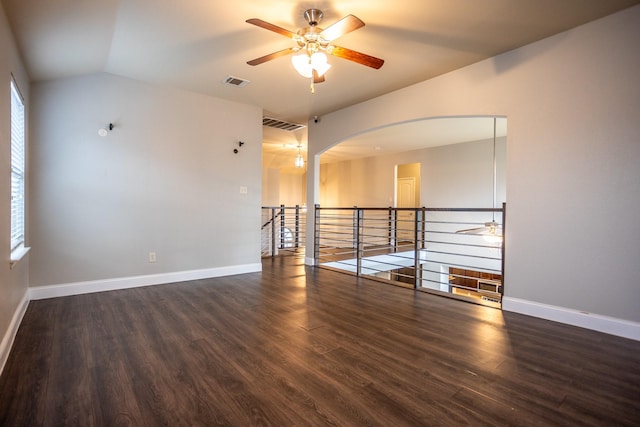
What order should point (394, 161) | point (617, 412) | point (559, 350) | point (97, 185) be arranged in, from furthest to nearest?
point (394, 161), point (97, 185), point (559, 350), point (617, 412)

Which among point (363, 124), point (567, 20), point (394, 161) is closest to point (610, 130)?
point (567, 20)

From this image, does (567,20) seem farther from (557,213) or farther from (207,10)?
(207,10)

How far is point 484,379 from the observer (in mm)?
1822

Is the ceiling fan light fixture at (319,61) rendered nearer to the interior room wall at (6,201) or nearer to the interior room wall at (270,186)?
the interior room wall at (6,201)

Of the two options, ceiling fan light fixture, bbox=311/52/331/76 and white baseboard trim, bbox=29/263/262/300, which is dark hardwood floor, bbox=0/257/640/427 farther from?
ceiling fan light fixture, bbox=311/52/331/76

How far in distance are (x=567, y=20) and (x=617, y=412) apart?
2.84 metres

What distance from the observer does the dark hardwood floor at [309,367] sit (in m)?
1.52

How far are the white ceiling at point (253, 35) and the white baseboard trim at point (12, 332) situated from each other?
7.38ft

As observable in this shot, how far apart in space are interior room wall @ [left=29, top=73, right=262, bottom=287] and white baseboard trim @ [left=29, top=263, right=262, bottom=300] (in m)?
0.06

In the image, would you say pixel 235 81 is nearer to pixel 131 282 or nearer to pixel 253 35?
pixel 253 35

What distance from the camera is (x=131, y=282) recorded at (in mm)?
3873

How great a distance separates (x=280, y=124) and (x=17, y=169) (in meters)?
3.90

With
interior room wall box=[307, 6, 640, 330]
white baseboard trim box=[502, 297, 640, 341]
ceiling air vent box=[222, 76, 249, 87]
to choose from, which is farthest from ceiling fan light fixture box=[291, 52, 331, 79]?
white baseboard trim box=[502, 297, 640, 341]

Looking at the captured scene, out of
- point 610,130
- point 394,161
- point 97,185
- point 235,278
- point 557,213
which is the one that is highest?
point 394,161
